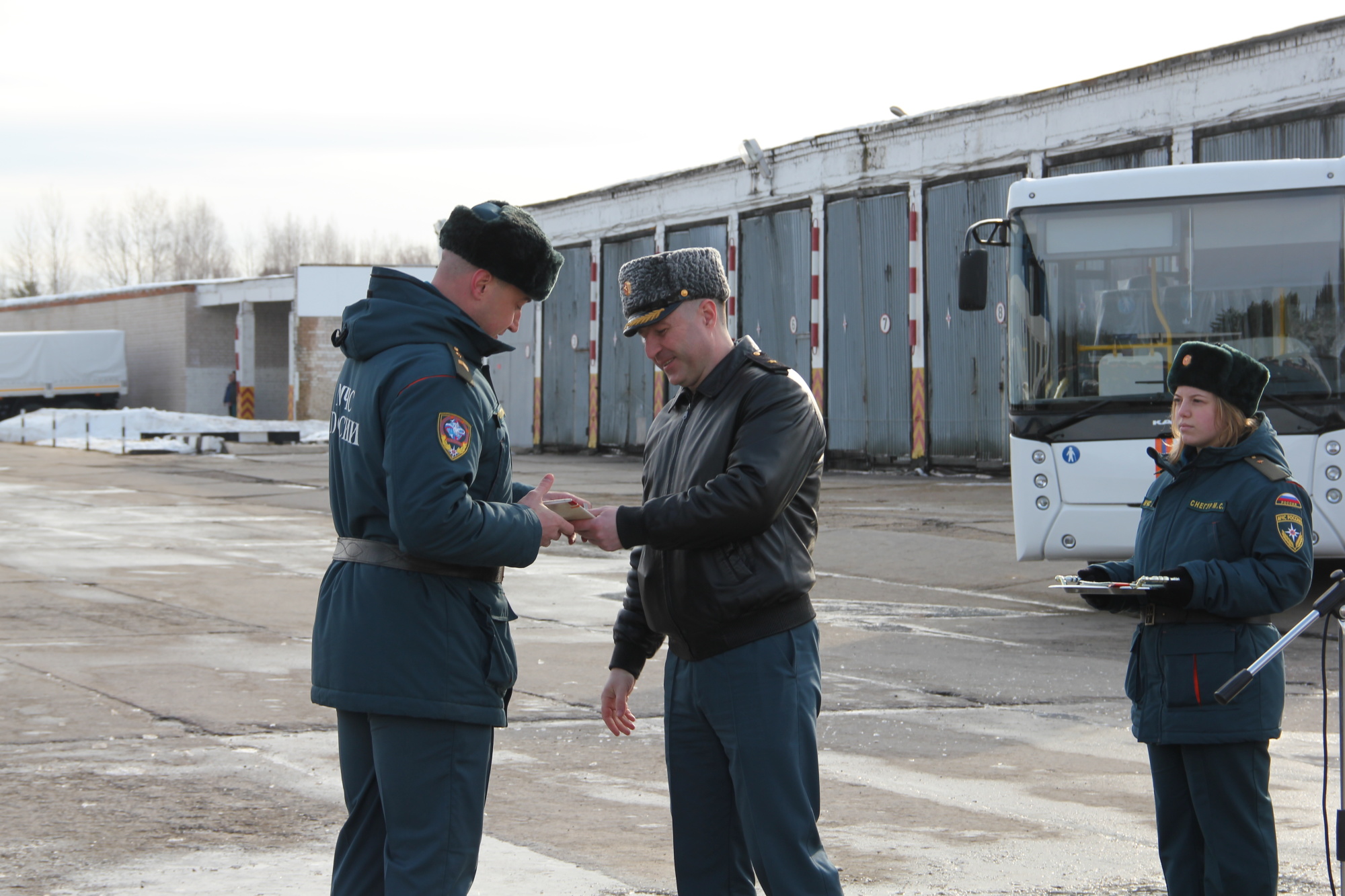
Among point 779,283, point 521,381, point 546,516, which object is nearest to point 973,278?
point 546,516

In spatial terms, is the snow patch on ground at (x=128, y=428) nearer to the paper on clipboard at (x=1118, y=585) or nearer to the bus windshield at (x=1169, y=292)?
the bus windshield at (x=1169, y=292)

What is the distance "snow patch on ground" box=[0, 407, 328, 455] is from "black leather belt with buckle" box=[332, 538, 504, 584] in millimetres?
35897

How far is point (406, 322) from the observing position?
3.36 m

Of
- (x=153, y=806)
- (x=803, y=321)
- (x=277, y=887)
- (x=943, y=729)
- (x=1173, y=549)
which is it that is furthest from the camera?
(x=803, y=321)

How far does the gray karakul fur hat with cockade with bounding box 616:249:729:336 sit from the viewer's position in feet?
12.2

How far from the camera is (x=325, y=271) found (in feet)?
161

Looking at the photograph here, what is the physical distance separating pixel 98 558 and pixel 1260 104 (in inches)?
593

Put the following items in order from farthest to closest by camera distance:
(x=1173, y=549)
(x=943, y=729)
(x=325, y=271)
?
(x=325, y=271)
(x=943, y=729)
(x=1173, y=549)

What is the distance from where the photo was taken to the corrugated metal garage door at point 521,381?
36281 mm

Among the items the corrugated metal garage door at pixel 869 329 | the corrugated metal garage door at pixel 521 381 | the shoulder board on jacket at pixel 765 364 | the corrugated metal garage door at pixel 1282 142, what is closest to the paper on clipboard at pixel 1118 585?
the shoulder board on jacket at pixel 765 364

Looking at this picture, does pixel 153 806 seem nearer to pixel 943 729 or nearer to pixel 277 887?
pixel 277 887

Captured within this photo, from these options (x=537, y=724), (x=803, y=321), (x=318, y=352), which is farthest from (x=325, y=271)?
(x=537, y=724)

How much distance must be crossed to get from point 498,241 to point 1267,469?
2.17 meters

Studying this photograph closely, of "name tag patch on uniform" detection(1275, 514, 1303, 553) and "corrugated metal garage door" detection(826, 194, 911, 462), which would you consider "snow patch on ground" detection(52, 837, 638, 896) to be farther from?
"corrugated metal garage door" detection(826, 194, 911, 462)
